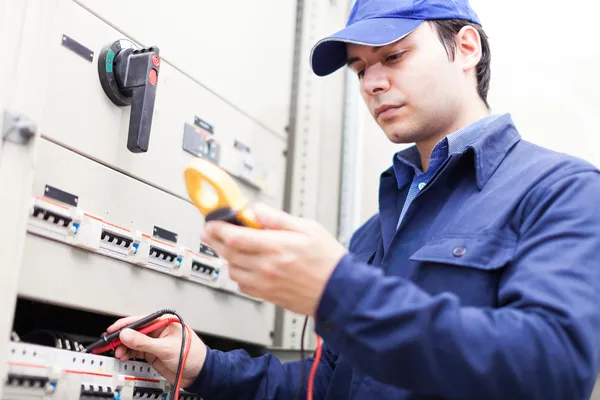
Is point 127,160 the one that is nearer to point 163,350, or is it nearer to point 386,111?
point 163,350

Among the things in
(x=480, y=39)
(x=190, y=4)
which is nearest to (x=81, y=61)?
(x=190, y=4)

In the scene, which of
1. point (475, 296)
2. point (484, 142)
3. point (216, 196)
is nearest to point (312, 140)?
point (484, 142)

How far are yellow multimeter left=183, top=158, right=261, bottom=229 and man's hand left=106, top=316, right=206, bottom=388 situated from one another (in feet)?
1.49

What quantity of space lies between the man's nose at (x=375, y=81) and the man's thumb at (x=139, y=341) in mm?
698

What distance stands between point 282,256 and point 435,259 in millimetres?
374

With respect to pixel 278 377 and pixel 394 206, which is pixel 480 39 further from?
pixel 278 377

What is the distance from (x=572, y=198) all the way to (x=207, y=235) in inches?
23.3

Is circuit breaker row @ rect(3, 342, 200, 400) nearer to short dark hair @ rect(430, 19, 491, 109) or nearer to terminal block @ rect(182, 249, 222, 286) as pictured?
terminal block @ rect(182, 249, 222, 286)

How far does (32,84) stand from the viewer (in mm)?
1065

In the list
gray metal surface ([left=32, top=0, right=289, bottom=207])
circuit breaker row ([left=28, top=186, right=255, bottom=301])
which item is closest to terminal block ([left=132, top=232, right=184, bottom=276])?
circuit breaker row ([left=28, top=186, right=255, bottom=301])

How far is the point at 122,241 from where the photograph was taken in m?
1.33

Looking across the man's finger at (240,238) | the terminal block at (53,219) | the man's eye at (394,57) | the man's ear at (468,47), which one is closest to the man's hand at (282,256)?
the man's finger at (240,238)

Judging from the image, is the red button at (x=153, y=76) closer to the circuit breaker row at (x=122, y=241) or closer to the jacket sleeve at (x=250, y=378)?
the circuit breaker row at (x=122, y=241)

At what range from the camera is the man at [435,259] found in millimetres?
822
